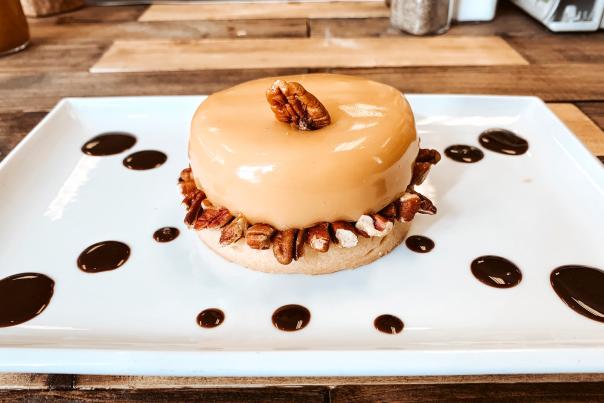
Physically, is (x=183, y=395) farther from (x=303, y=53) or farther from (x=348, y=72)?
(x=303, y=53)

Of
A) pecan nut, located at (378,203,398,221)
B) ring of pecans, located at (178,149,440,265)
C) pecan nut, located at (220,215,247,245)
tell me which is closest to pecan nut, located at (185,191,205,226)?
ring of pecans, located at (178,149,440,265)

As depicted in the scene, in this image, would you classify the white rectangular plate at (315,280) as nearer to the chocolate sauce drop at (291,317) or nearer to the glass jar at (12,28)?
the chocolate sauce drop at (291,317)

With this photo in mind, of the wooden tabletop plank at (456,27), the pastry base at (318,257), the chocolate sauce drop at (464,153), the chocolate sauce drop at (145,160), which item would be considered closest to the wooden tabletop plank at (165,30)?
the wooden tabletop plank at (456,27)

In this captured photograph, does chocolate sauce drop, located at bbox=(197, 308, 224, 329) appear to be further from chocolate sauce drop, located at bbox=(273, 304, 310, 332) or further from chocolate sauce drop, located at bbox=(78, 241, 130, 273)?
chocolate sauce drop, located at bbox=(78, 241, 130, 273)

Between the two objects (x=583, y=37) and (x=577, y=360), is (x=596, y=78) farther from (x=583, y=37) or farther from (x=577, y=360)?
(x=577, y=360)

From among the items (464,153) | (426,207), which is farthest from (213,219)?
(464,153)

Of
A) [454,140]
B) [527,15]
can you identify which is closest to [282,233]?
[454,140]
